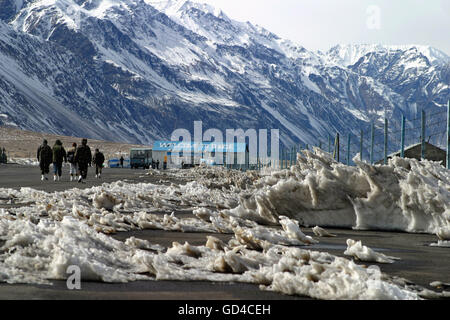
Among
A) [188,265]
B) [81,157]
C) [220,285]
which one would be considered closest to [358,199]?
[188,265]

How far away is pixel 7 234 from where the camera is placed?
662 cm

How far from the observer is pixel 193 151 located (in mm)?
114938

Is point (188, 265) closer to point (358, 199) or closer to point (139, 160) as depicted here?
point (358, 199)

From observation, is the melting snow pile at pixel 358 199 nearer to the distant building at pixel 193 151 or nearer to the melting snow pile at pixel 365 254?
the melting snow pile at pixel 365 254

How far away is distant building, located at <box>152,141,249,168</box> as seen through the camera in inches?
4092

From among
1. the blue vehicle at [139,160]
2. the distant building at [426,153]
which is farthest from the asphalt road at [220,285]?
the blue vehicle at [139,160]

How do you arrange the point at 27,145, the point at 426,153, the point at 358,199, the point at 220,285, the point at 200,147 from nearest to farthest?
1. the point at 220,285
2. the point at 358,199
3. the point at 426,153
4. the point at 200,147
5. the point at 27,145

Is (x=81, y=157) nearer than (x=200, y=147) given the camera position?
Yes

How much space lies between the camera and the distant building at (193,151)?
4092 inches

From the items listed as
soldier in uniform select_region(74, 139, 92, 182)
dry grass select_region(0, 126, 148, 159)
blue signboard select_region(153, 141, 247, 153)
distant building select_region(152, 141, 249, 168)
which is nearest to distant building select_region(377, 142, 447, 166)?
soldier in uniform select_region(74, 139, 92, 182)

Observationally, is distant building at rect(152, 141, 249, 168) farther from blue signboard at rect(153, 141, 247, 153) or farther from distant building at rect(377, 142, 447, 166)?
distant building at rect(377, 142, 447, 166)

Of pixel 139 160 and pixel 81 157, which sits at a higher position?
pixel 139 160
